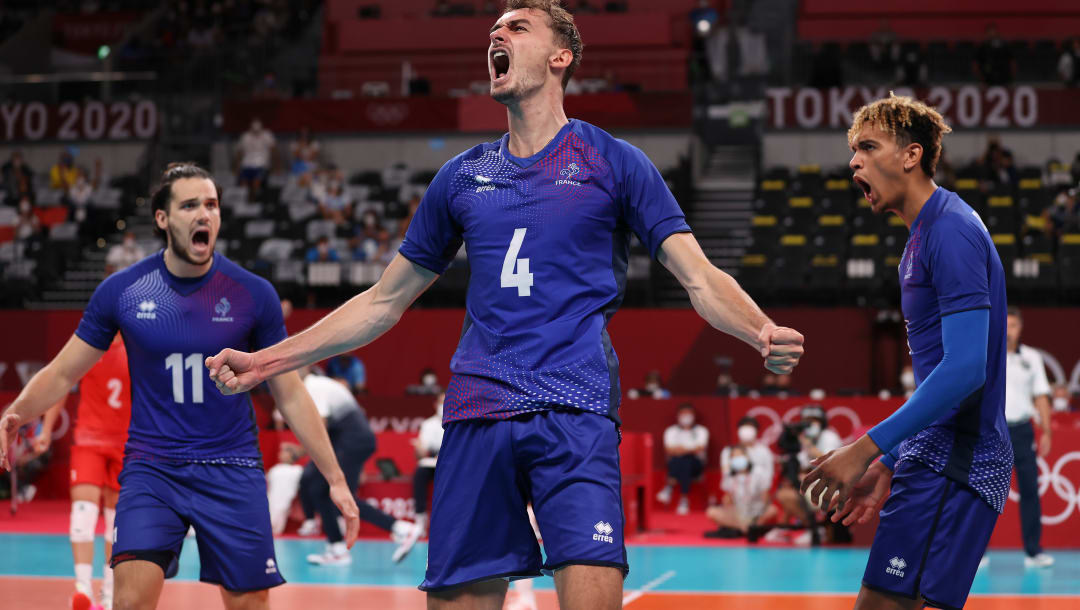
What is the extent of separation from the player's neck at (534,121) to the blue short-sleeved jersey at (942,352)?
4.75ft

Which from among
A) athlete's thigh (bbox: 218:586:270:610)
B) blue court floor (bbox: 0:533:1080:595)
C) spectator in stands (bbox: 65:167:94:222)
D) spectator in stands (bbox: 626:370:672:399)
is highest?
spectator in stands (bbox: 65:167:94:222)

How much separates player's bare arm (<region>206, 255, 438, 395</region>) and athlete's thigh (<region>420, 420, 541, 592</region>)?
1.96 ft

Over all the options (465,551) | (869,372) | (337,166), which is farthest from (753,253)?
(465,551)

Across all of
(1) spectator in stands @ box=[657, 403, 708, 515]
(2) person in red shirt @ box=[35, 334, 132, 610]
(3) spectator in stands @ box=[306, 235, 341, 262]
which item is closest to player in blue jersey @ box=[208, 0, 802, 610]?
(2) person in red shirt @ box=[35, 334, 132, 610]

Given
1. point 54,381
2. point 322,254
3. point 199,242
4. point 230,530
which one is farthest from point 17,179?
point 230,530

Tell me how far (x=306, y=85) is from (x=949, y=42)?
46.5 ft

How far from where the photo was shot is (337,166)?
95.2ft

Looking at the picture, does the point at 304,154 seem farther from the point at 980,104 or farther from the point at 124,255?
the point at 980,104

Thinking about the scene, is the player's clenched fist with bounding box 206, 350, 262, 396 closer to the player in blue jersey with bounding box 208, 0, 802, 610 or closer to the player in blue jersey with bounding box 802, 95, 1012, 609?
the player in blue jersey with bounding box 208, 0, 802, 610

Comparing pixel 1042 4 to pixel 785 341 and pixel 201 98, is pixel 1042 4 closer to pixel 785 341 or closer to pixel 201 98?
pixel 201 98

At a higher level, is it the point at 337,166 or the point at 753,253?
the point at 337,166

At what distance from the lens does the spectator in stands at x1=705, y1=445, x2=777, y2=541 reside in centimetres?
1448

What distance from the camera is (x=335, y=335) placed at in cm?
431

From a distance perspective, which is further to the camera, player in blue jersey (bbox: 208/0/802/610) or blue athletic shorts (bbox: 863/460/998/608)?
blue athletic shorts (bbox: 863/460/998/608)
